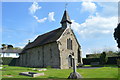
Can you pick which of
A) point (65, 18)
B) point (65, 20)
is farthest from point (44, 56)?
point (65, 18)

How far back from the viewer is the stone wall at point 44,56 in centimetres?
3333

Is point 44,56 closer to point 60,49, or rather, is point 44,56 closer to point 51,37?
point 51,37

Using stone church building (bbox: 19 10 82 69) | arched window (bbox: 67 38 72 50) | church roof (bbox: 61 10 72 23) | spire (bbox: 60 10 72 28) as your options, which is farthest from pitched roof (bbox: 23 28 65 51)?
arched window (bbox: 67 38 72 50)

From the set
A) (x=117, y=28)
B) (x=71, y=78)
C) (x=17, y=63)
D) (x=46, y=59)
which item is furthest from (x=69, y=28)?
(x=17, y=63)

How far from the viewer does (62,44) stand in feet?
112

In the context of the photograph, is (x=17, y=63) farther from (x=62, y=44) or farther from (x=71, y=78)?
(x=71, y=78)

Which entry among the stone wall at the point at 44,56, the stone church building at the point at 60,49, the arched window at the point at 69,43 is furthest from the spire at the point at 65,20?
the stone wall at the point at 44,56

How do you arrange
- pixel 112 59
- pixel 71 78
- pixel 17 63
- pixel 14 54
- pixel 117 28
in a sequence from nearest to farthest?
pixel 71 78 → pixel 112 59 → pixel 117 28 → pixel 17 63 → pixel 14 54

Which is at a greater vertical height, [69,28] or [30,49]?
[69,28]

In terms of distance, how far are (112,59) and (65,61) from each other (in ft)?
61.7

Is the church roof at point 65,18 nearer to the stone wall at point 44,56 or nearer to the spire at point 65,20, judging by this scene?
the spire at point 65,20

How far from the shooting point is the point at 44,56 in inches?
1459

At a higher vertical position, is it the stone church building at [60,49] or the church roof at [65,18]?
the church roof at [65,18]

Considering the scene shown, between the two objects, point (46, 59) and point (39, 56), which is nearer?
point (46, 59)
